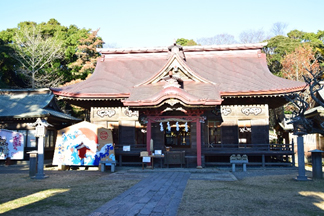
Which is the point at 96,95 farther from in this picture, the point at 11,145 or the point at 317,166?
the point at 317,166

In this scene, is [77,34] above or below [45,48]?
above

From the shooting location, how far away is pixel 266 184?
1131 centimetres

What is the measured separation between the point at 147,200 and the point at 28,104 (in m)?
19.1

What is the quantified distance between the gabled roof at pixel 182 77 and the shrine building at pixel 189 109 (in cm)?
6

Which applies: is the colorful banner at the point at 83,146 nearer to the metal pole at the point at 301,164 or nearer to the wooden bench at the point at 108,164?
the wooden bench at the point at 108,164

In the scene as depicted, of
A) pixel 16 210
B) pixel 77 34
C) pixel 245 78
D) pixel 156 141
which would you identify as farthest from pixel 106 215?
pixel 77 34

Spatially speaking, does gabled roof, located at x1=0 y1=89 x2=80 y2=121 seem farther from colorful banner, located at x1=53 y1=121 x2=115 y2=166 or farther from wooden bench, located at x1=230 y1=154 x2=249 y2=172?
wooden bench, located at x1=230 y1=154 x2=249 y2=172

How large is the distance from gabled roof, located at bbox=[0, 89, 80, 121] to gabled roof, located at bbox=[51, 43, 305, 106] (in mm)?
4318

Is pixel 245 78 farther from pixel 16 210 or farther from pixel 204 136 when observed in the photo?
pixel 16 210

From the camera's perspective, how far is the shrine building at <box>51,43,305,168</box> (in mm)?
16656

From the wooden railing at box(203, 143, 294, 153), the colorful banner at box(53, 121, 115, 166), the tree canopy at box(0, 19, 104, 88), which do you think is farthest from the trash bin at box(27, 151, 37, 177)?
the tree canopy at box(0, 19, 104, 88)

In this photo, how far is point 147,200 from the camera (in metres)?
8.19

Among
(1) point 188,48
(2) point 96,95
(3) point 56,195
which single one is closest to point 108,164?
(2) point 96,95

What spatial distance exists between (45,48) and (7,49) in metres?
Answer: 5.40
